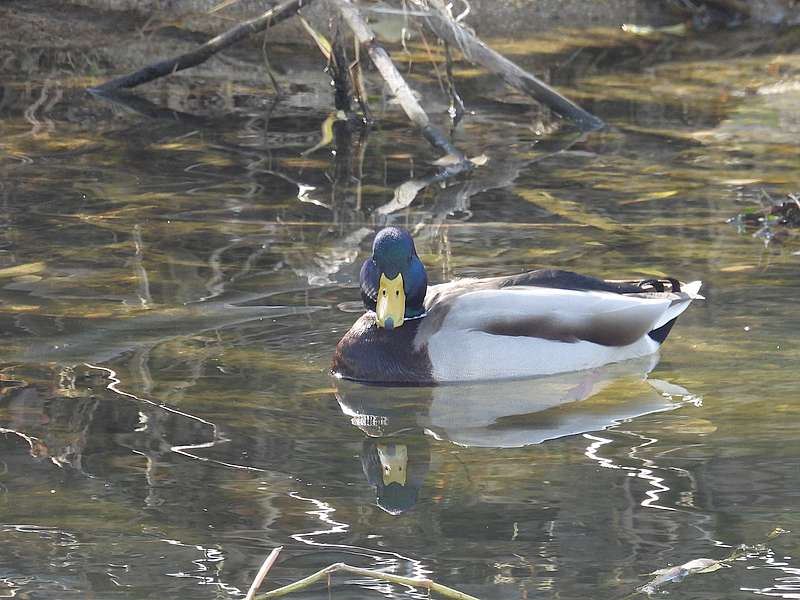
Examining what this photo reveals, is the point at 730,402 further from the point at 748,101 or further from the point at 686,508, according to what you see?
the point at 748,101

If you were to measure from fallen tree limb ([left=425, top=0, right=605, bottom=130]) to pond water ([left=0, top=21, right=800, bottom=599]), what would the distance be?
29 cm

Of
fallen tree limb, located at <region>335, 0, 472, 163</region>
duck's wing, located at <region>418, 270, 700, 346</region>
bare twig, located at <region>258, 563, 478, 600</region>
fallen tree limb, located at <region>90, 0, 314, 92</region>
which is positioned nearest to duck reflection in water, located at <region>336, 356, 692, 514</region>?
duck's wing, located at <region>418, 270, 700, 346</region>

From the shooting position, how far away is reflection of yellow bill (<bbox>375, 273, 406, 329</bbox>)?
6.34 m

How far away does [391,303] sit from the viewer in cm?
634

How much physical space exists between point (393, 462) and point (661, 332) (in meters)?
1.68

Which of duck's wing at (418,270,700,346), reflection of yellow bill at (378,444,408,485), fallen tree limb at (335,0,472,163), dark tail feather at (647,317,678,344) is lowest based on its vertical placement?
reflection of yellow bill at (378,444,408,485)

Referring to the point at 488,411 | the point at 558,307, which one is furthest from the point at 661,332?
the point at 488,411

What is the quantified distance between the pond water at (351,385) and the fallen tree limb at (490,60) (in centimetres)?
29

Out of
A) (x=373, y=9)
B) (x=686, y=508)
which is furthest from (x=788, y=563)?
(x=373, y=9)

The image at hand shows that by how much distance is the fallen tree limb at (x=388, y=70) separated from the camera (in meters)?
9.82

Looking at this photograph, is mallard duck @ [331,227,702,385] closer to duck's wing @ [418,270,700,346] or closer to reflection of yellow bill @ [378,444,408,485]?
duck's wing @ [418,270,700,346]

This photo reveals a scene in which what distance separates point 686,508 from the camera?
4840 millimetres

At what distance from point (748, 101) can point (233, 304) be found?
6.47 meters

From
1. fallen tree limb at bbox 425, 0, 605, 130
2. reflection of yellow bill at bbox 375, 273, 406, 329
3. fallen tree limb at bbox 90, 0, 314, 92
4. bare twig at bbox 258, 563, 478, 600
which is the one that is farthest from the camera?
fallen tree limb at bbox 90, 0, 314, 92
